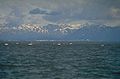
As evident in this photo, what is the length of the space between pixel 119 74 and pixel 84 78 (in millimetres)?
9846

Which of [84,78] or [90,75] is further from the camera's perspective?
[90,75]

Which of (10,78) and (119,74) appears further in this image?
(119,74)

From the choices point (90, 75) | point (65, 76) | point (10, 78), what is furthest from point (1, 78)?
point (90, 75)

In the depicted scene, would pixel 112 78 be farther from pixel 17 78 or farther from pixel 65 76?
pixel 17 78

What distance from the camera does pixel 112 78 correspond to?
57.5 meters

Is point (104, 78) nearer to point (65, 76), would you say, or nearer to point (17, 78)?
point (65, 76)

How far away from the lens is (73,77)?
186 ft

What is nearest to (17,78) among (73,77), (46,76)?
(46,76)

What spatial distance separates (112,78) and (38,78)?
45.0 ft

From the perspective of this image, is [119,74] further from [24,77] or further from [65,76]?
[24,77]

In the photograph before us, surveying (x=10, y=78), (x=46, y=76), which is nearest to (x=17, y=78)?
(x=10, y=78)

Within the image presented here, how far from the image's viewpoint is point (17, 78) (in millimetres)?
56031

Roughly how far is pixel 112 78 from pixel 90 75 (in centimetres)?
459

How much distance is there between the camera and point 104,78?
5694cm
